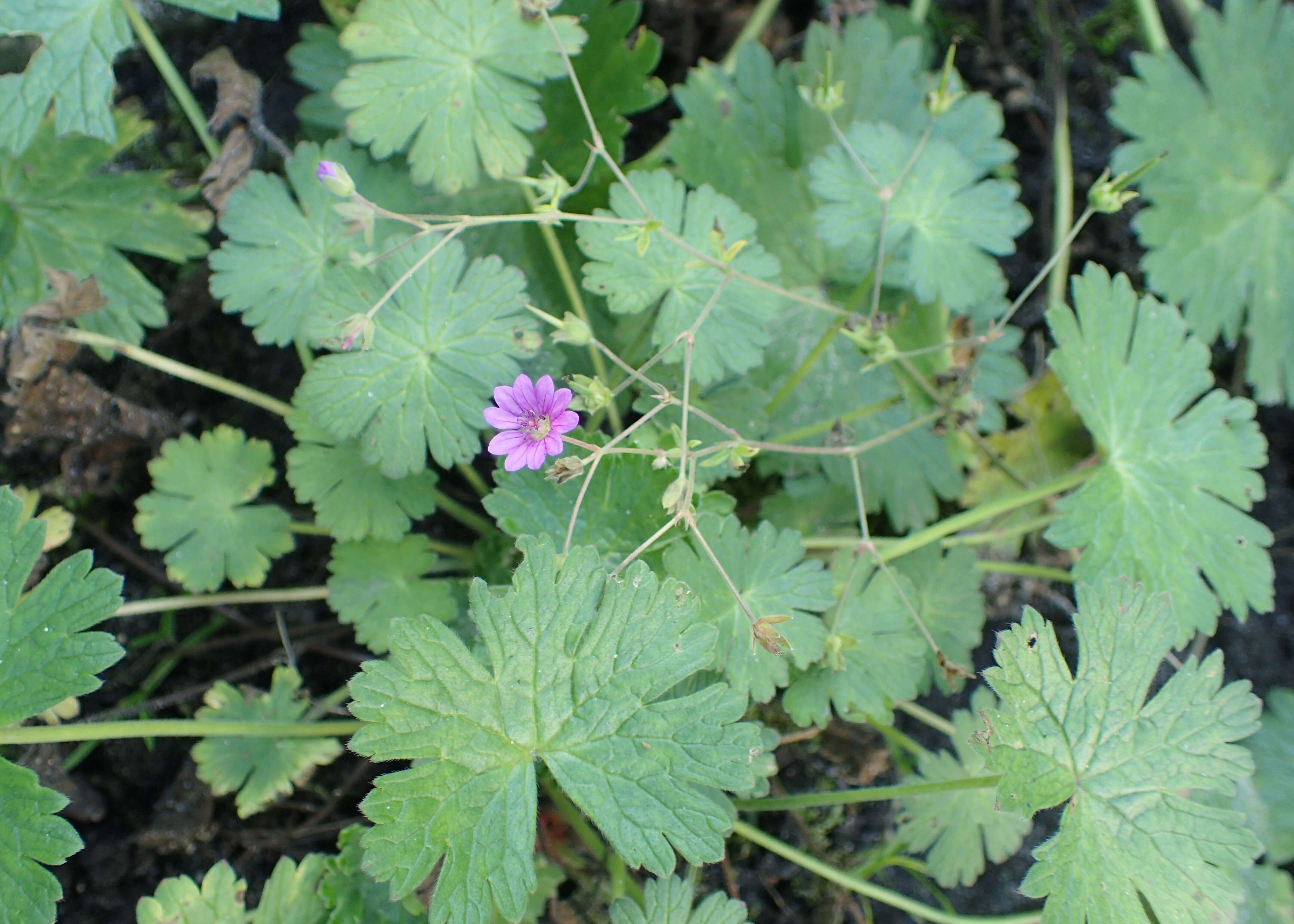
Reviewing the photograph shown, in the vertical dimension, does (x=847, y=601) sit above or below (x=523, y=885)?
above

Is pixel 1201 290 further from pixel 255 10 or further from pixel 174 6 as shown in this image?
pixel 174 6

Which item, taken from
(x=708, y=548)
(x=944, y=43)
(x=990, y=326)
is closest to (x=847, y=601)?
(x=708, y=548)

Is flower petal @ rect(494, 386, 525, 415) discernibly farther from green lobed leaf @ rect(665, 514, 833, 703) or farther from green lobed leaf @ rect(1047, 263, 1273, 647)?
green lobed leaf @ rect(1047, 263, 1273, 647)

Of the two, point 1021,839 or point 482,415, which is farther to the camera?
point 1021,839

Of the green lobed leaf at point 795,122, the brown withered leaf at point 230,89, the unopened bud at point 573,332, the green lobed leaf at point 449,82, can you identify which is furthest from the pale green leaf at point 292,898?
the green lobed leaf at point 795,122

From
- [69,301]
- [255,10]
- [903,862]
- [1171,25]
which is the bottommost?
[903,862]

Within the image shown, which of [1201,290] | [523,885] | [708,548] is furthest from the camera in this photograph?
[1201,290]

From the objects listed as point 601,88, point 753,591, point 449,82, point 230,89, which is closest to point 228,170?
point 230,89
